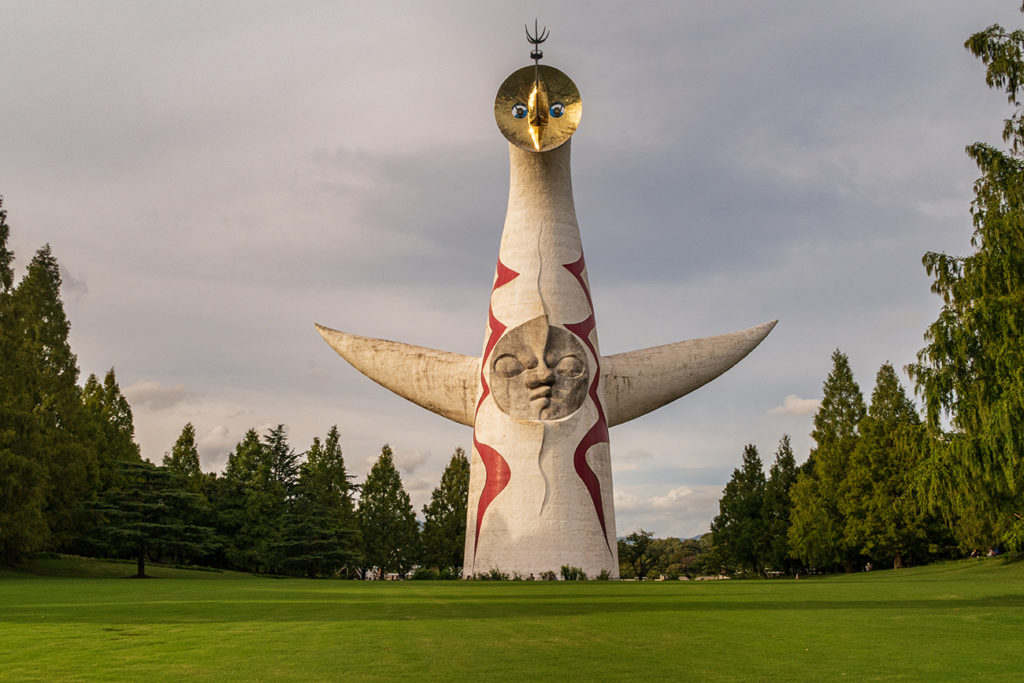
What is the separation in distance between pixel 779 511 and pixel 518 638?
4024 centimetres

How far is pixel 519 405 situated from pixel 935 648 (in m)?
16.5

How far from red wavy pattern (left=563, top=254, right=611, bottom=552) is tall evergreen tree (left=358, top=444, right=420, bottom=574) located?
728 inches

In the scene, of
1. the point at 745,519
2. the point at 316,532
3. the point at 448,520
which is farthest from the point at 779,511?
the point at 316,532

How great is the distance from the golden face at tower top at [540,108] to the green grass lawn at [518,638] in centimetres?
1484

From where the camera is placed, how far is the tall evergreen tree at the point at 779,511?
141ft

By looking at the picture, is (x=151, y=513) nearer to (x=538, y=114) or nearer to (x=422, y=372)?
(x=422, y=372)

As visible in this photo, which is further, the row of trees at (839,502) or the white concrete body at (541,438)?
the row of trees at (839,502)

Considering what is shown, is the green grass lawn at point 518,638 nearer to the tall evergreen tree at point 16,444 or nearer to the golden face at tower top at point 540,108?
the tall evergreen tree at point 16,444

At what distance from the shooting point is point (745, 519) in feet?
148

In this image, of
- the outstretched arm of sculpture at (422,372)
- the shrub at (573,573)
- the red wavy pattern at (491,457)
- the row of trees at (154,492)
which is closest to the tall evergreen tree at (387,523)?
the row of trees at (154,492)

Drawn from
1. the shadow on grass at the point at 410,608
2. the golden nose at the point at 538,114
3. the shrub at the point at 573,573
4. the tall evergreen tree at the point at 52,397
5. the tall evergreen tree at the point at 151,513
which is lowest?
the shrub at the point at 573,573

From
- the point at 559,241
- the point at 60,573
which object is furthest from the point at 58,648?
the point at 60,573

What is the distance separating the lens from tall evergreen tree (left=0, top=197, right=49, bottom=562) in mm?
22688

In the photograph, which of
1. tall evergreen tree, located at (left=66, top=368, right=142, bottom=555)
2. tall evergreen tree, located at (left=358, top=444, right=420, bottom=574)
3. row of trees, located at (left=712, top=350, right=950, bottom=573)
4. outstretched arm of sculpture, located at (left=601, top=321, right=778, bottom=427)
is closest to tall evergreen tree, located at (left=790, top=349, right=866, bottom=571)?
row of trees, located at (left=712, top=350, right=950, bottom=573)
